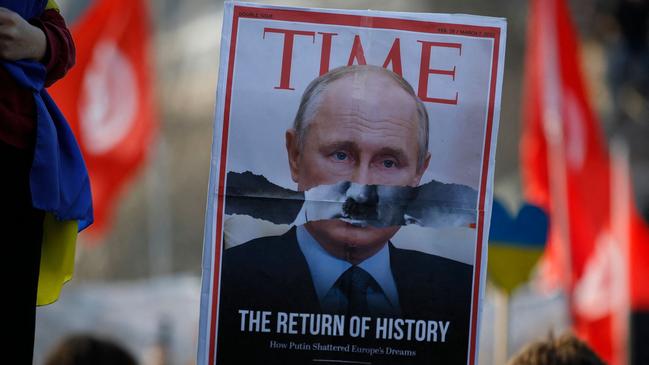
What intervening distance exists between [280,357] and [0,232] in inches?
23.2

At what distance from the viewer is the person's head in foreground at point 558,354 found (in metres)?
2.67

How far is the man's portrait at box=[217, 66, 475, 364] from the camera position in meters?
2.36

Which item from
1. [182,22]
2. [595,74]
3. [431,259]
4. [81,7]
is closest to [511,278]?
[431,259]

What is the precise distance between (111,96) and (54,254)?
5056 mm

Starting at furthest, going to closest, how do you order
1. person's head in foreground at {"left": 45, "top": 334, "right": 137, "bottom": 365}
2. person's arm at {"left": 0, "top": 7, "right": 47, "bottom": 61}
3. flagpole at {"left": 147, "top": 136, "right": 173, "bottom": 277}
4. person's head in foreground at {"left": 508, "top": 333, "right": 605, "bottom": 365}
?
flagpole at {"left": 147, "top": 136, "right": 173, "bottom": 277} → person's head in foreground at {"left": 45, "top": 334, "right": 137, "bottom": 365} → person's head in foreground at {"left": 508, "top": 333, "right": 605, "bottom": 365} → person's arm at {"left": 0, "top": 7, "right": 47, "bottom": 61}

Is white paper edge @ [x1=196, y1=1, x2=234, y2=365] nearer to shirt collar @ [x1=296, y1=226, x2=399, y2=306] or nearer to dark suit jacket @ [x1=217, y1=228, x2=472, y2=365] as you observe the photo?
dark suit jacket @ [x1=217, y1=228, x2=472, y2=365]

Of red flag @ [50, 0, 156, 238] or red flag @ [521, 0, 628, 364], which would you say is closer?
red flag @ [521, 0, 628, 364]

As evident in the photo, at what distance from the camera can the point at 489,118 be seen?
240 centimetres

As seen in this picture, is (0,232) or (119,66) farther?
(119,66)

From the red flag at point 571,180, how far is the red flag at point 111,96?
7.64ft

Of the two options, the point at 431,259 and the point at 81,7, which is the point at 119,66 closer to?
the point at 81,7

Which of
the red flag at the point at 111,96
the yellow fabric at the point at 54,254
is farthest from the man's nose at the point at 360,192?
the red flag at the point at 111,96

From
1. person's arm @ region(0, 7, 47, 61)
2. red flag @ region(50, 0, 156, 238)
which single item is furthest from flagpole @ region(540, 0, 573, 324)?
person's arm @ region(0, 7, 47, 61)

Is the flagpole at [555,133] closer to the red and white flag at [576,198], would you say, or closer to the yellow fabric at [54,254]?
the red and white flag at [576,198]
